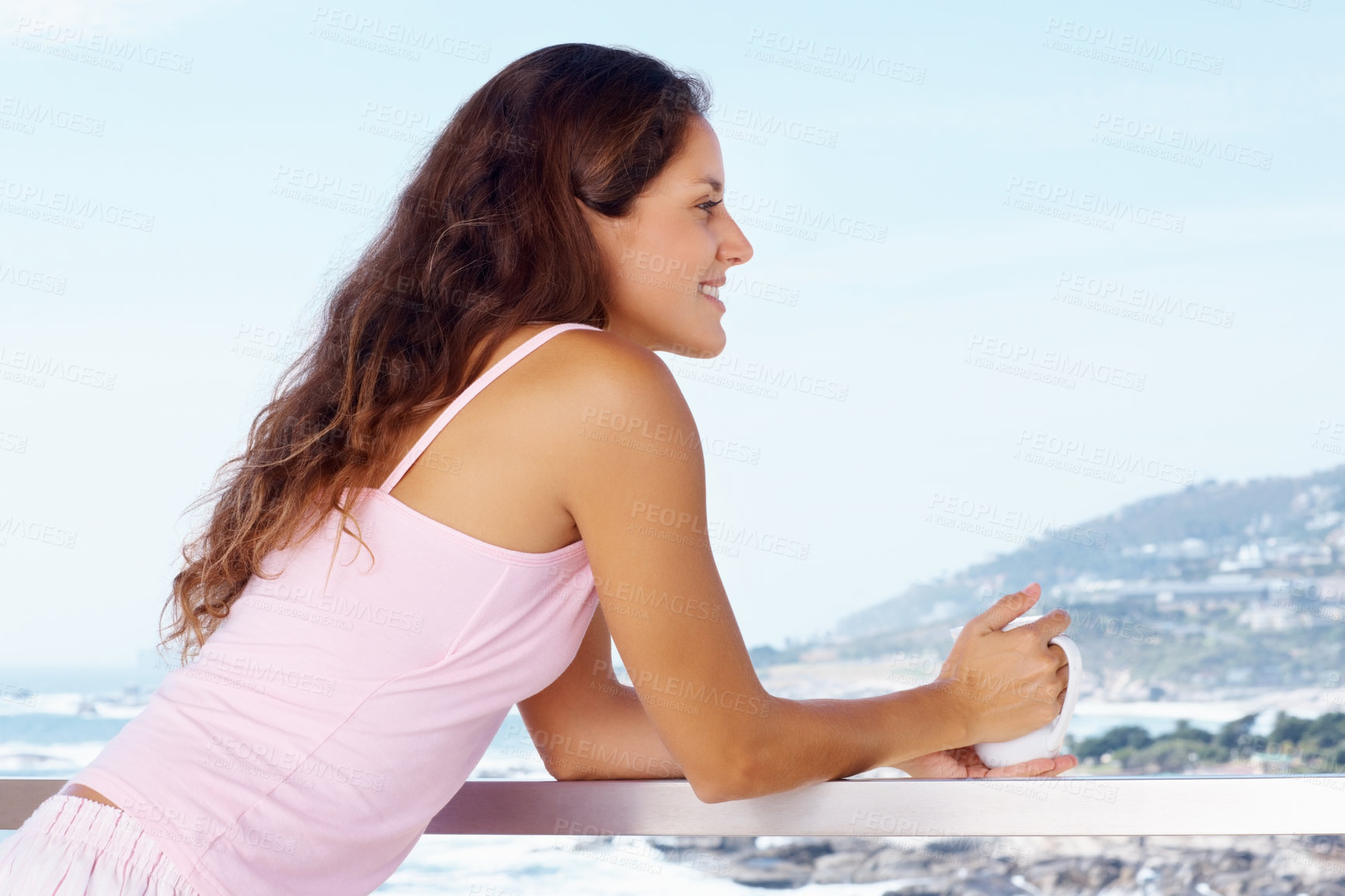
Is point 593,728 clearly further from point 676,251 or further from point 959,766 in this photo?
point 676,251

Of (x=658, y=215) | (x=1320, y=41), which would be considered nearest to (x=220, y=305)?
(x=658, y=215)

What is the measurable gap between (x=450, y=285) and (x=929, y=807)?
608 millimetres

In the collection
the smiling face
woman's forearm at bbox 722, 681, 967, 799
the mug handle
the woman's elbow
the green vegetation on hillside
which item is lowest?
the green vegetation on hillside

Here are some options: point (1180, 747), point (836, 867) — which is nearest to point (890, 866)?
point (836, 867)

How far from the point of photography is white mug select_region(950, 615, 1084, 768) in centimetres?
93

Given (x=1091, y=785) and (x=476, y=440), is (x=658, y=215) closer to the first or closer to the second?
(x=476, y=440)

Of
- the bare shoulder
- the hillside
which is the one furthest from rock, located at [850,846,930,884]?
the hillside

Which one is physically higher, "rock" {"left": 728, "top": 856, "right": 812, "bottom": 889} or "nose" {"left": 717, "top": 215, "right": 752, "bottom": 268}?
"nose" {"left": 717, "top": 215, "right": 752, "bottom": 268}

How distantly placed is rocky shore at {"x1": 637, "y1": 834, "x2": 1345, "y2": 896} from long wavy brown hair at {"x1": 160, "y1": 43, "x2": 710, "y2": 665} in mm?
461

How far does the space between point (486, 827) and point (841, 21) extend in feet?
50.5

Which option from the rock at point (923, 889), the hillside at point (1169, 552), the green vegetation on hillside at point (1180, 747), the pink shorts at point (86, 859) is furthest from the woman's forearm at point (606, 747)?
the hillside at point (1169, 552)

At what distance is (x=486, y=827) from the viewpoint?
3.18ft

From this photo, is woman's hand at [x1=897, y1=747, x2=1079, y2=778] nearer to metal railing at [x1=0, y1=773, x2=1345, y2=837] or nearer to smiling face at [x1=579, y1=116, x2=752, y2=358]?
metal railing at [x1=0, y1=773, x2=1345, y2=837]

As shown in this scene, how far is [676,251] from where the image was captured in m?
1.04
